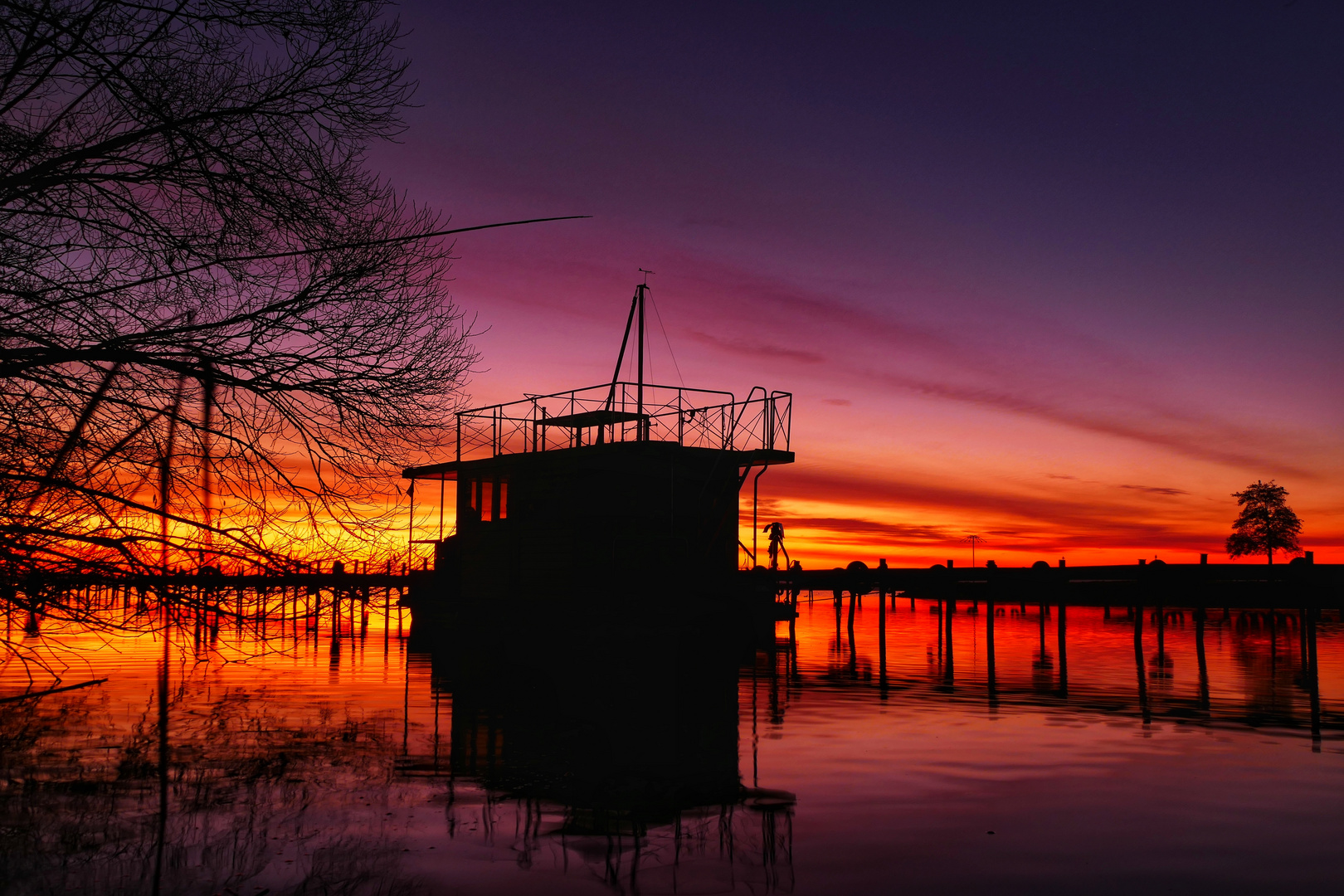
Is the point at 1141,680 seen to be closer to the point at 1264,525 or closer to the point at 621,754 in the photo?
the point at 621,754

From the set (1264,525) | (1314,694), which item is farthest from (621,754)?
(1264,525)

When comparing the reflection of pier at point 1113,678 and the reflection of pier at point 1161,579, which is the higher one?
the reflection of pier at point 1161,579

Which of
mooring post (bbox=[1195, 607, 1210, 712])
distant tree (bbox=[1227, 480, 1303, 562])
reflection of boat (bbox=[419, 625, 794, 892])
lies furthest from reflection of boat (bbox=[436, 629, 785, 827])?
distant tree (bbox=[1227, 480, 1303, 562])

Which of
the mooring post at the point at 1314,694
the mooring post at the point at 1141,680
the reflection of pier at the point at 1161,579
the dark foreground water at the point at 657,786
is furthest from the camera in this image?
the reflection of pier at the point at 1161,579

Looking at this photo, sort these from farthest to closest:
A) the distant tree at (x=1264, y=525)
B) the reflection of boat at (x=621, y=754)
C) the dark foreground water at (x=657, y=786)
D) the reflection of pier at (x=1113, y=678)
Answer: the distant tree at (x=1264, y=525), the reflection of pier at (x=1113, y=678), the reflection of boat at (x=621, y=754), the dark foreground water at (x=657, y=786)

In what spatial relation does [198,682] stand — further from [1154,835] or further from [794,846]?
[1154,835]

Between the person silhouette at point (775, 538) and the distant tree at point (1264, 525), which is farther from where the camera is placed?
the distant tree at point (1264, 525)

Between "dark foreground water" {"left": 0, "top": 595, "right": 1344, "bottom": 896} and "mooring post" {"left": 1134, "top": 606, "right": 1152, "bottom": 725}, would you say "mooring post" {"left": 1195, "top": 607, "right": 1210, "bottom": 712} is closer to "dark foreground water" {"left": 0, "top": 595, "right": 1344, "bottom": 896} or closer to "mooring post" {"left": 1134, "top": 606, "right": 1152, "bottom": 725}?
"dark foreground water" {"left": 0, "top": 595, "right": 1344, "bottom": 896}

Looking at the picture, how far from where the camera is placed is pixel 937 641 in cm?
4553

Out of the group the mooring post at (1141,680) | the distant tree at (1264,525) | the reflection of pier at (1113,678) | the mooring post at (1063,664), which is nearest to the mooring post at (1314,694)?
the reflection of pier at (1113,678)

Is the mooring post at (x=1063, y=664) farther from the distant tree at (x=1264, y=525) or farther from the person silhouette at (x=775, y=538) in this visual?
the distant tree at (x=1264, y=525)

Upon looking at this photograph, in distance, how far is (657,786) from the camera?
11.7 metres

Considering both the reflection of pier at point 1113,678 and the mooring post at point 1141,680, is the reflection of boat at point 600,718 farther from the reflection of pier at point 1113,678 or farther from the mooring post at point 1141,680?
the mooring post at point 1141,680

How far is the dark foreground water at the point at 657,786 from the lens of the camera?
8.20 metres
